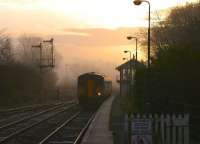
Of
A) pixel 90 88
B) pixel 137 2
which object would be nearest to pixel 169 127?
pixel 137 2

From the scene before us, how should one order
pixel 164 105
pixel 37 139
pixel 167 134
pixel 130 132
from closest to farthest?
pixel 130 132, pixel 167 134, pixel 164 105, pixel 37 139

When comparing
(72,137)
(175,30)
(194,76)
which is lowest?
(72,137)

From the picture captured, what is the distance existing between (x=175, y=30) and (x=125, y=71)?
9871 millimetres

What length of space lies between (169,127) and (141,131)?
231cm

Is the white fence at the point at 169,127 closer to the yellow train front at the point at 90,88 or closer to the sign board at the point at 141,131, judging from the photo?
the sign board at the point at 141,131

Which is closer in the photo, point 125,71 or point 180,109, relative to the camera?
point 180,109

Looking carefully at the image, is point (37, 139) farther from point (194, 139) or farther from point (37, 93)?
point (37, 93)

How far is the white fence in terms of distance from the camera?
1986cm


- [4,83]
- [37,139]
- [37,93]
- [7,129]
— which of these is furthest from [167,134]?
[37,93]

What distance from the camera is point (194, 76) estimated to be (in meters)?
23.8

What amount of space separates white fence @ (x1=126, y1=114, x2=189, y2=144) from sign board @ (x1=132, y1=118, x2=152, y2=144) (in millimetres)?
1532

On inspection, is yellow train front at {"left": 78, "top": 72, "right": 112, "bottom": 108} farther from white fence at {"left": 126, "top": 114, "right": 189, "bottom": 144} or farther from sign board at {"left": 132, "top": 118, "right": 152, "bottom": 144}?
sign board at {"left": 132, "top": 118, "right": 152, "bottom": 144}

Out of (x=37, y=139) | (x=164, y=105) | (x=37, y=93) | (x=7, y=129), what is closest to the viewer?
(x=164, y=105)

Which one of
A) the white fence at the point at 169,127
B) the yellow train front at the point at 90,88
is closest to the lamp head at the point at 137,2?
the white fence at the point at 169,127
